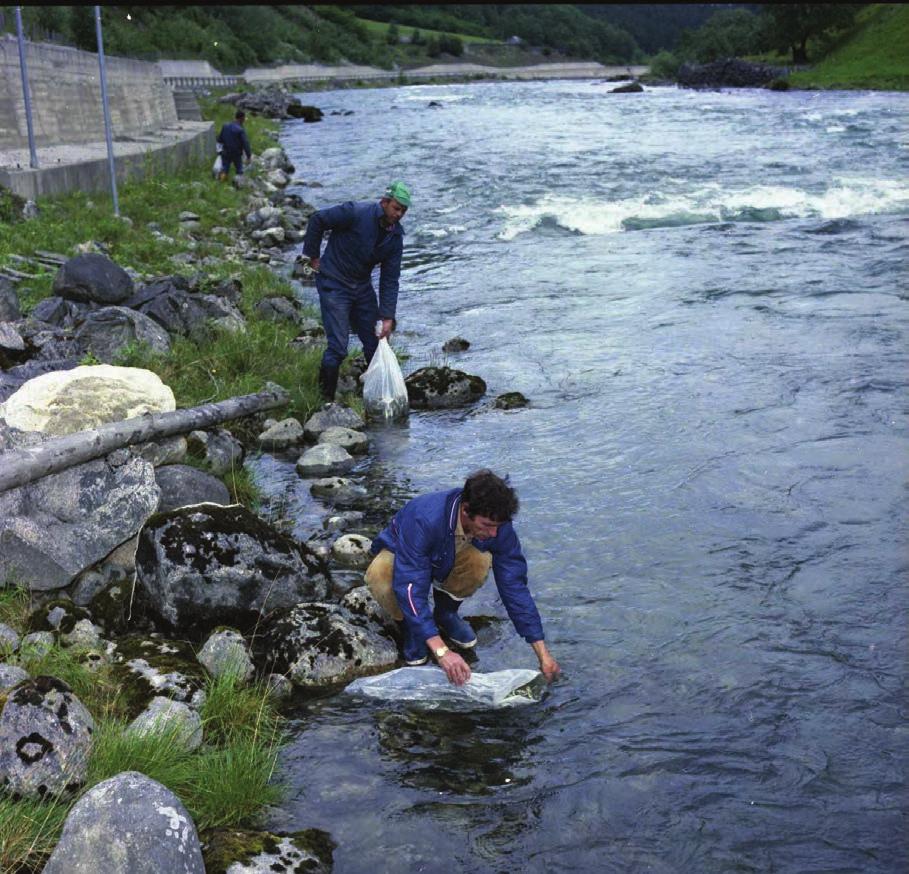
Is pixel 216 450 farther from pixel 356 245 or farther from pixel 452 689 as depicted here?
pixel 452 689

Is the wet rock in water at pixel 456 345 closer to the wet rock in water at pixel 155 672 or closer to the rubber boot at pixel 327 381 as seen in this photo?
the rubber boot at pixel 327 381

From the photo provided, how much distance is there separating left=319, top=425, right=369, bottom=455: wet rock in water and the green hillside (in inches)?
2035

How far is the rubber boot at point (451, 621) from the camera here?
6211 millimetres

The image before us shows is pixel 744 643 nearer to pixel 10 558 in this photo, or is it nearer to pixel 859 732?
pixel 859 732

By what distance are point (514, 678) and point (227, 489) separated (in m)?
3.07

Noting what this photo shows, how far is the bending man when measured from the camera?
5.23 m

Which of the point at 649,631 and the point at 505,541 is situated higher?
the point at 505,541

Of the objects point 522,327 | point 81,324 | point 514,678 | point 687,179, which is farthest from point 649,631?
point 687,179

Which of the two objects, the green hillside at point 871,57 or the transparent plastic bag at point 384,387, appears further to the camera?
the green hillside at point 871,57

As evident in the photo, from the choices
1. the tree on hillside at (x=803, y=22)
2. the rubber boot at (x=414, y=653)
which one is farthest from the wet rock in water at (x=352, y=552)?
the tree on hillside at (x=803, y=22)

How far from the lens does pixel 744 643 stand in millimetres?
6070

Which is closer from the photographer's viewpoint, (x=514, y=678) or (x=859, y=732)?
(x=859, y=732)

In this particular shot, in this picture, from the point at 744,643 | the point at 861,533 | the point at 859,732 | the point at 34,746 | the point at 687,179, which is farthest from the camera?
the point at 687,179

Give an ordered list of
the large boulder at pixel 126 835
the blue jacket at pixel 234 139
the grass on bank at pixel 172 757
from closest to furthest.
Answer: the large boulder at pixel 126 835 < the grass on bank at pixel 172 757 < the blue jacket at pixel 234 139
